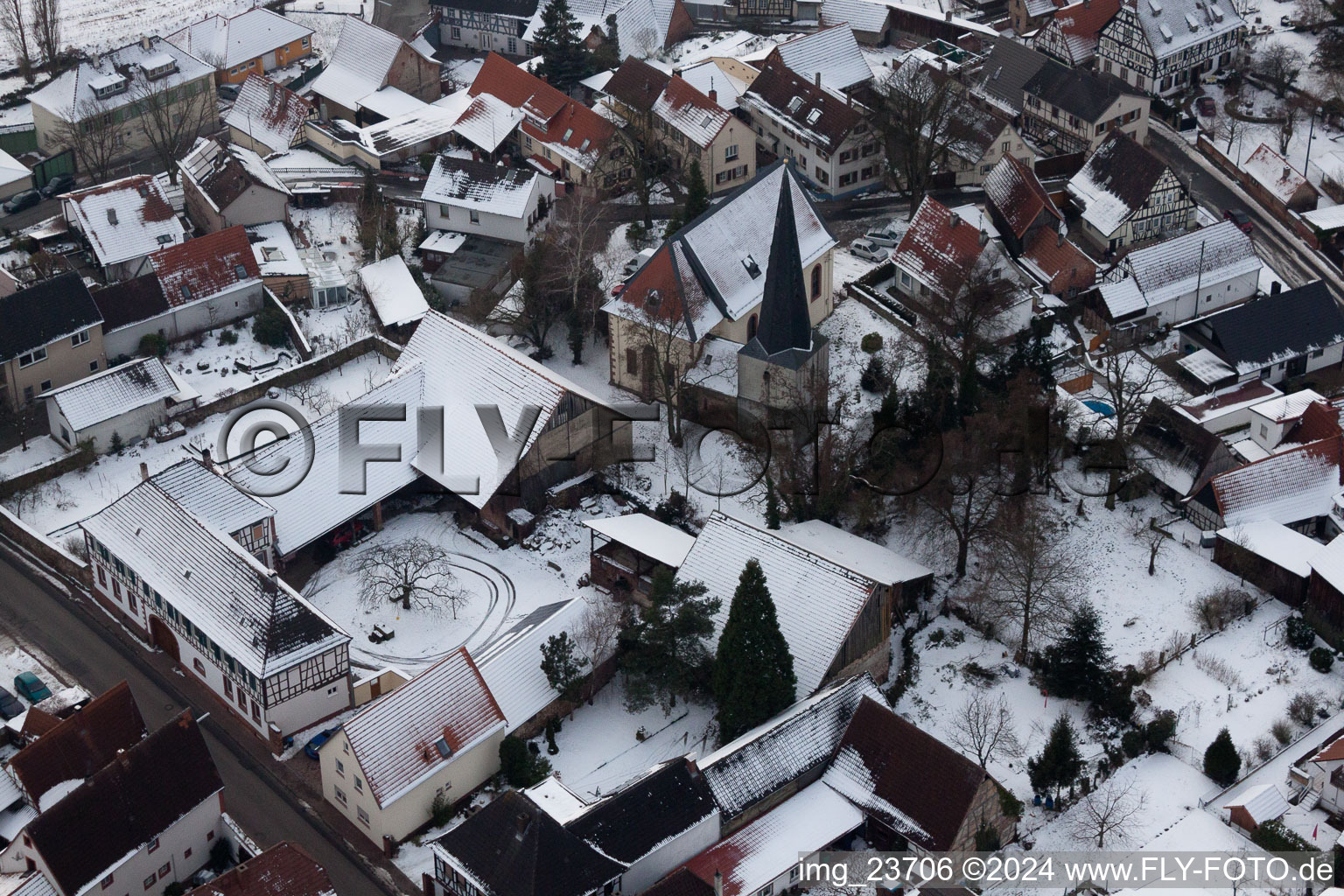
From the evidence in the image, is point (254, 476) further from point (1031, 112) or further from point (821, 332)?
point (1031, 112)

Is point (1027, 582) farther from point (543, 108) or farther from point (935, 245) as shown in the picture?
point (543, 108)

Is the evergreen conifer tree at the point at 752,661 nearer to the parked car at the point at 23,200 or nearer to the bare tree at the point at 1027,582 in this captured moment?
the bare tree at the point at 1027,582

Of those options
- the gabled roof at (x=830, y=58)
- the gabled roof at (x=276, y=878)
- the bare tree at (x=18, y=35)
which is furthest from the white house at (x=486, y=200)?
the gabled roof at (x=276, y=878)

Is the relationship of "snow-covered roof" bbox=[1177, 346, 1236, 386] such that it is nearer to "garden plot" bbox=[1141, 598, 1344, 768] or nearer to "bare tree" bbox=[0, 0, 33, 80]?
"garden plot" bbox=[1141, 598, 1344, 768]

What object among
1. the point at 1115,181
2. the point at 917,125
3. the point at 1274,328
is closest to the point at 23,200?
the point at 917,125

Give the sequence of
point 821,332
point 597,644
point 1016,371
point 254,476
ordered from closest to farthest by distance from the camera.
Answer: point 597,644 → point 254,476 → point 1016,371 → point 821,332

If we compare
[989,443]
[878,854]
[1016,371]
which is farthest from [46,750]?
[1016,371]
